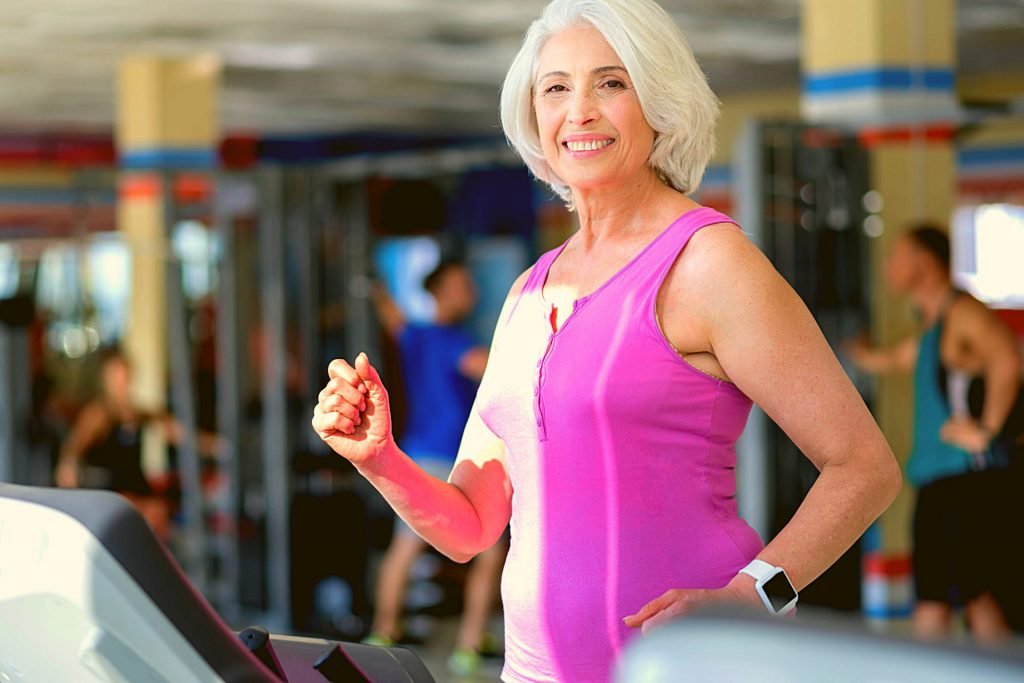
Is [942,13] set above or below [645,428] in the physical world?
above

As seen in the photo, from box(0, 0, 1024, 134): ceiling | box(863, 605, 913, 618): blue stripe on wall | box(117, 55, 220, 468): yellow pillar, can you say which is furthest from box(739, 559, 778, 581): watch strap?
box(117, 55, 220, 468): yellow pillar

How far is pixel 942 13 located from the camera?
6.30 metres

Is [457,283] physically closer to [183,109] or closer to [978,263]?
[183,109]

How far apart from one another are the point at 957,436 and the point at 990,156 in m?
8.65

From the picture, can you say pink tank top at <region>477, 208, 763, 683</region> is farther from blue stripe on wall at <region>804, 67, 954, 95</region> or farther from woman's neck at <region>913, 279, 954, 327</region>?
blue stripe on wall at <region>804, 67, 954, 95</region>

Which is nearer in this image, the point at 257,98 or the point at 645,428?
the point at 645,428

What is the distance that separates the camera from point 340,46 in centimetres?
1030

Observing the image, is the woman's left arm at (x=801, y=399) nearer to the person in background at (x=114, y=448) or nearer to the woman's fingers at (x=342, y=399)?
the woman's fingers at (x=342, y=399)

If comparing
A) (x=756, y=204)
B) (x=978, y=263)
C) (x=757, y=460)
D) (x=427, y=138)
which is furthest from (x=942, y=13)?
(x=427, y=138)

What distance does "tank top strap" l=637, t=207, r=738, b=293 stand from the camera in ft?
5.41

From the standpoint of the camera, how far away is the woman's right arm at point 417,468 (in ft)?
5.58

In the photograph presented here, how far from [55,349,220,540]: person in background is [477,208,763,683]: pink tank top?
5.79 m

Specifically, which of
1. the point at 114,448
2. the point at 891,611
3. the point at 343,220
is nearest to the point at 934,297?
the point at 891,611

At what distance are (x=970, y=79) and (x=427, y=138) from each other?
20.9 feet
